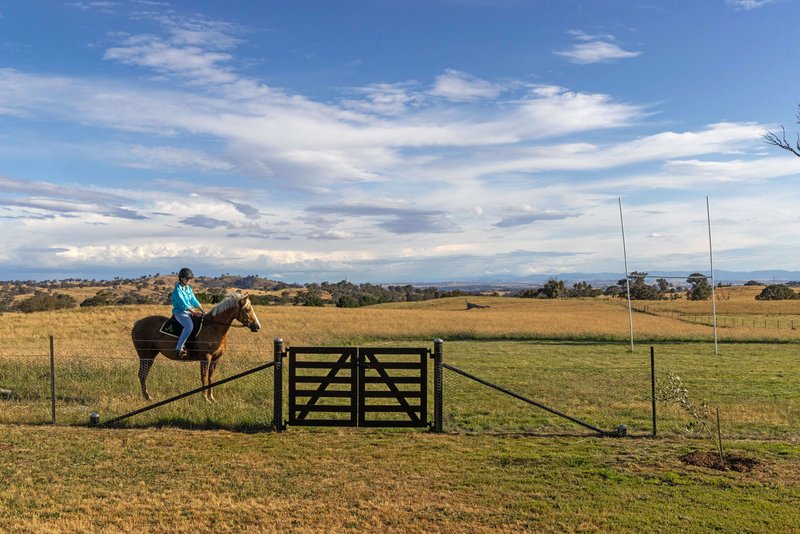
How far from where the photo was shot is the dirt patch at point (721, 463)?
8.27m

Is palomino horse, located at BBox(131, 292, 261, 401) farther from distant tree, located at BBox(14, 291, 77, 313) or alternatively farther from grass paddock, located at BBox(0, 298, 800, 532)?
distant tree, located at BBox(14, 291, 77, 313)

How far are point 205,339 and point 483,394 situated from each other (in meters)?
6.65

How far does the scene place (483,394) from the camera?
14.7 metres

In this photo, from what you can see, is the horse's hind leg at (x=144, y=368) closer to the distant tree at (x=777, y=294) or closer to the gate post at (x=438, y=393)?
the gate post at (x=438, y=393)

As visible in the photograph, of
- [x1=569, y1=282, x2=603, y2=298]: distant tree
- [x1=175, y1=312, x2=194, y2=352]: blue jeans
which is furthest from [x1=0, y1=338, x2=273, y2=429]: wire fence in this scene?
[x1=569, y1=282, x2=603, y2=298]: distant tree

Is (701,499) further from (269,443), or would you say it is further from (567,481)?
(269,443)

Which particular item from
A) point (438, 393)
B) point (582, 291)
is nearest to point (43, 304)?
point (438, 393)

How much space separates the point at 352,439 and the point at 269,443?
4.40 feet

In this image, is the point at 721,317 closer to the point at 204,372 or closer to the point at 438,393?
the point at 438,393

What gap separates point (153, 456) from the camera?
8828mm

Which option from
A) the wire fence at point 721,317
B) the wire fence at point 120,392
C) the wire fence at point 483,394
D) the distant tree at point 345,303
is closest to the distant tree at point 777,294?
the wire fence at point 721,317

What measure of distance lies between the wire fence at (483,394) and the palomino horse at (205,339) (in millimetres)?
499

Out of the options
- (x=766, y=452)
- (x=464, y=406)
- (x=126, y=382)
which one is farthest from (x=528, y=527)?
(x=126, y=382)

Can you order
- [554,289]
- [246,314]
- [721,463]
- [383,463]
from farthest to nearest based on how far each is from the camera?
1. [554,289]
2. [246,314]
3. [383,463]
4. [721,463]
